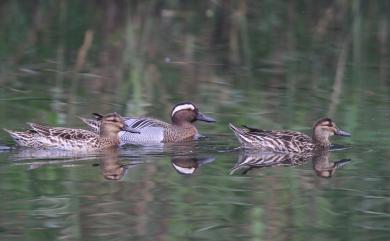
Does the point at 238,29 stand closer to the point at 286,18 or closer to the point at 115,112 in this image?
the point at 286,18

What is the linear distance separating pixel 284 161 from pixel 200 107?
303 cm

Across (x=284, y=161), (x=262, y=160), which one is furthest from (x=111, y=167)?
(x=284, y=161)

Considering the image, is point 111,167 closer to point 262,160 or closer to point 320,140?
point 262,160

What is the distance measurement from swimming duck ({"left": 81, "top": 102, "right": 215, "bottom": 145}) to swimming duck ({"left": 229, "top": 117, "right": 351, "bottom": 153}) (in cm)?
125

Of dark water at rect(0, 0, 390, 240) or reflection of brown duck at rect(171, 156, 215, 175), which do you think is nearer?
dark water at rect(0, 0, 390, 240)

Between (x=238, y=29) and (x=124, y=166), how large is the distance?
1068 centimetres

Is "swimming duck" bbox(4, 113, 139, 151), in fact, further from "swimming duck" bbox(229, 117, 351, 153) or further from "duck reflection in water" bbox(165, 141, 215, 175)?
"swimming duck" bbox(229, 117, 351, 153)

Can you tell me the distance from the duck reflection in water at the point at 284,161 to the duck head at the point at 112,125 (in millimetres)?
1485

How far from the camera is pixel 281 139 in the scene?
12.3 meters

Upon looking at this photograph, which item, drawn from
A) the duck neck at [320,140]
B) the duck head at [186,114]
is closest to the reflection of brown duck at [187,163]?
the duck neck at [320,140]

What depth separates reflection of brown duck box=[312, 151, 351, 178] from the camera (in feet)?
35.7

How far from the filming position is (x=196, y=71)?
55.9ft

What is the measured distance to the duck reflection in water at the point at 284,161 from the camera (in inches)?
435

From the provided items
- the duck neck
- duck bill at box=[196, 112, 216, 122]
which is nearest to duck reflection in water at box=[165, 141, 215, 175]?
duck bill at box=[196, 112, 216, 122]
